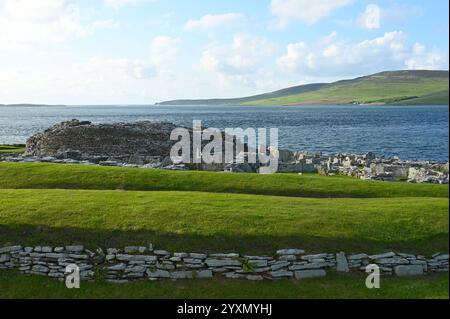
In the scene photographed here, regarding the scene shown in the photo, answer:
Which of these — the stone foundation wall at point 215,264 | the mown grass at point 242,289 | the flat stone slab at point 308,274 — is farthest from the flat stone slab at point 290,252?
the mown grass at point 242,289

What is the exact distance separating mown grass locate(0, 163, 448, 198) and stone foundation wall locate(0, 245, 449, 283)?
7.81 meters

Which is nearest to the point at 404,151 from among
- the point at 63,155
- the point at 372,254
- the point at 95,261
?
the point at 63,155

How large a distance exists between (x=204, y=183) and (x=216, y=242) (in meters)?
8.97

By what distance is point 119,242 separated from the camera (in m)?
17.5

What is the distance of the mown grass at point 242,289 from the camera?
50.0 feet

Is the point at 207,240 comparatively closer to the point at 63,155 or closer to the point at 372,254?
the point at 372,254

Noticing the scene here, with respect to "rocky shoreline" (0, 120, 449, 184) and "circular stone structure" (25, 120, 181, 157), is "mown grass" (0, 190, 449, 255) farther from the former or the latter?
"circular stone structure" (25, 120, 181, 157)

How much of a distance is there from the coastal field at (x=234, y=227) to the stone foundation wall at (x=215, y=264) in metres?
0.37

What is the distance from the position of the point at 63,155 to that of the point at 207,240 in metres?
26.8

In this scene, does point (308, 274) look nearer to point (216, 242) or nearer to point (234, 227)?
point (234, 227)

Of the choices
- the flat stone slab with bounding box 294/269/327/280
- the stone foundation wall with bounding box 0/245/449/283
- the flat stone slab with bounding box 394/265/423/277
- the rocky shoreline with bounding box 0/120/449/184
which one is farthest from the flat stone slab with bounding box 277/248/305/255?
the rocky shoreline with bounding box 0/120/449/184

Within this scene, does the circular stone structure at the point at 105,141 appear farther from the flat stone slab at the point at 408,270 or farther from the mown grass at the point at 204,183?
the flat stone slab at the point at 408,270

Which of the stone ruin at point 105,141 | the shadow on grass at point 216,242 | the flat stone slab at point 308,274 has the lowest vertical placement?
the flat stone slab at point 308,274

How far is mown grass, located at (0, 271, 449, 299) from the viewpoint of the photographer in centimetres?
1525
